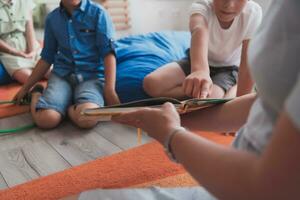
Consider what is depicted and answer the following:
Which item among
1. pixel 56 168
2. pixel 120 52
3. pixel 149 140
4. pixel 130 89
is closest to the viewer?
pixel 56 168

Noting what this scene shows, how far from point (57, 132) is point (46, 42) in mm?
491

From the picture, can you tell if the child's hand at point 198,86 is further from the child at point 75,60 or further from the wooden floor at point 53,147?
the child at point 75,60

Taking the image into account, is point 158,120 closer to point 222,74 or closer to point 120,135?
point 120,135

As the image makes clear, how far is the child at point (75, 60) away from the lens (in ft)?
4.95

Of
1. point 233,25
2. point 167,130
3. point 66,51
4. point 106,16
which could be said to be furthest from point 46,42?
point 167,130

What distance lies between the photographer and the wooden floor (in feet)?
3.69

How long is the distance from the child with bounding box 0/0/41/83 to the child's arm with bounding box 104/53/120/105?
664 millimetres

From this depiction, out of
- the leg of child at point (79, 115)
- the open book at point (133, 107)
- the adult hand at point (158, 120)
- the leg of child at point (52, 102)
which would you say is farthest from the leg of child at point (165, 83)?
the adult hand at point (158, 120)

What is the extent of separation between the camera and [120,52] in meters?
1.82

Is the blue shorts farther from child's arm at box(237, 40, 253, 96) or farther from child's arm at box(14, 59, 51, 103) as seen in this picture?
child's arm at box(237, 40, 253, 96)

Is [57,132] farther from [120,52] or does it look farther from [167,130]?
[167,130]

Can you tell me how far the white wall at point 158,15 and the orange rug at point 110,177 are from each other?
2412 mm

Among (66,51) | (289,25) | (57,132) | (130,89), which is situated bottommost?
(57,132)

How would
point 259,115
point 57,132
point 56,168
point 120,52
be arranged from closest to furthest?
1. point 259,115
2. point 56,168
3. point 57,132
4. point 120,52
